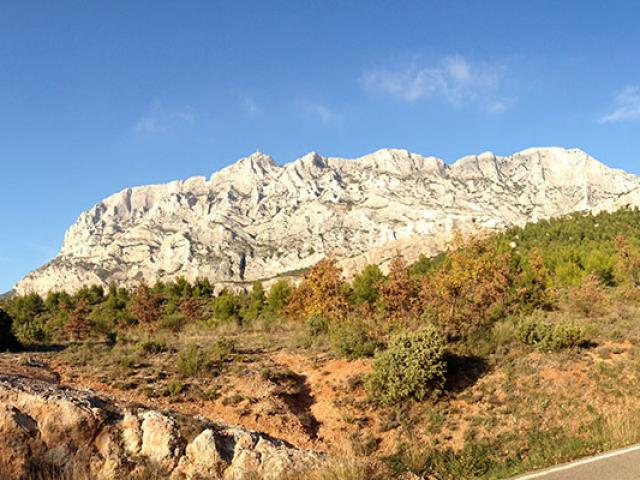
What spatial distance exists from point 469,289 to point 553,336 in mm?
7861

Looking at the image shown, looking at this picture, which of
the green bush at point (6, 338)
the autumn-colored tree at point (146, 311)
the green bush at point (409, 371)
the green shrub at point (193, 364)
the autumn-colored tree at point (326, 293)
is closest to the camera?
the green bush at point (409, 371)

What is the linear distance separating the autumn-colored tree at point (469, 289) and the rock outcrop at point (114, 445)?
16229 millimetres

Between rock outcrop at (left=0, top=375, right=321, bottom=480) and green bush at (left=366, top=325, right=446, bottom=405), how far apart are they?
640 cm

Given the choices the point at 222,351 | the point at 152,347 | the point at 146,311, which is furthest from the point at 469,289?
the point at 146,311

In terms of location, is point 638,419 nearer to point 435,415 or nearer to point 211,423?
point 435,415

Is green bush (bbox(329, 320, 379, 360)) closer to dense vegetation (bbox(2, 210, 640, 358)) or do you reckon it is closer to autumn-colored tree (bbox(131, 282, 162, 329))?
dense vegetation (bbox(2, 210, 640, 358))

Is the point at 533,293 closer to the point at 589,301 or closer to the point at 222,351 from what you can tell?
the point at 589,301

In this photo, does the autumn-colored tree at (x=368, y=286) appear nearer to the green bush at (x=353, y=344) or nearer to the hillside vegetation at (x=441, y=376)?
the hillside vegetation at (x=441, y=376)

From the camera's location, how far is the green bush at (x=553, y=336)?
19609 millimetres

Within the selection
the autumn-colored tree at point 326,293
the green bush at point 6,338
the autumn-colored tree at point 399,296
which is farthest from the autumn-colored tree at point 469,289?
the green bush at point 6,338

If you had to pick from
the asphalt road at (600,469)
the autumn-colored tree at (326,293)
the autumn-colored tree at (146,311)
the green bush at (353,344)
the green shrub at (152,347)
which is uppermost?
the autumn-colored tree at (146,311)

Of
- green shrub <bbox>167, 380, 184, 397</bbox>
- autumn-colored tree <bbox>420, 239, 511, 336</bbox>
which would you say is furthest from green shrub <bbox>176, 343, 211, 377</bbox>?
autumn-colored tree <bbox>420, 239, 511, 336</bbox>

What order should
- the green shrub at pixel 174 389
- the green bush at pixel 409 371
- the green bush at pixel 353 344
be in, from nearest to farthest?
the green bush at pixel 409 371 → the green shrub at pixel 174 389 → the green bush at pixel 353 344

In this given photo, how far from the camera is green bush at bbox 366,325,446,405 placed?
56.7 feet
